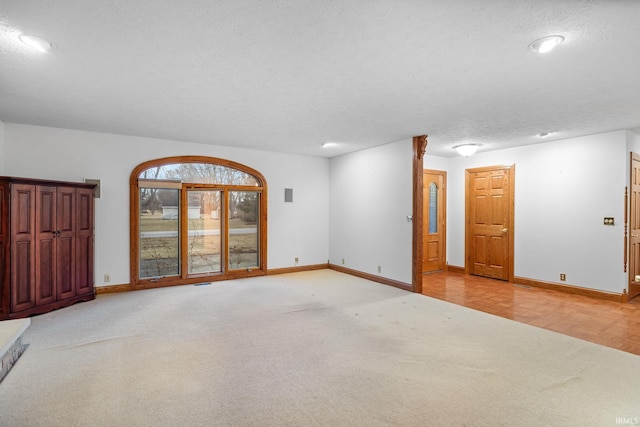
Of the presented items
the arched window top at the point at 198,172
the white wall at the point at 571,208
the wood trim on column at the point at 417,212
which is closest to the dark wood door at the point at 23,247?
the arched window top at the point at 198,172

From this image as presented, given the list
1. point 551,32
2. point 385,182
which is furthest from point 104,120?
point 551,32

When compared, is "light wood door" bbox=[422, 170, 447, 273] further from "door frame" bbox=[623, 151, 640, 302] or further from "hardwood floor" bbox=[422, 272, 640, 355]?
"door frame" bbox=[623, 151, 640, 302]

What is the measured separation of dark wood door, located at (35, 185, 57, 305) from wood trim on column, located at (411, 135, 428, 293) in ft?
16.7

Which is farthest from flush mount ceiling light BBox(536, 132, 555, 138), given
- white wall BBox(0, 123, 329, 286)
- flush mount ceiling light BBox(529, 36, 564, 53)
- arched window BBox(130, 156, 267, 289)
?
arched window BBox(130, 156, 267, 289)

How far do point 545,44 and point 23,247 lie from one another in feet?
18.4

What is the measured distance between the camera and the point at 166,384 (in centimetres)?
246

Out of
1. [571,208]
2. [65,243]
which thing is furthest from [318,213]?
[571,208]

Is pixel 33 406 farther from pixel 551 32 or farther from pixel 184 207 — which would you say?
pixel 551 32

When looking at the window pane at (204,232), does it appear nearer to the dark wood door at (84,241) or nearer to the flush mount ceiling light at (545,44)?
the dark wood door at (84,241)

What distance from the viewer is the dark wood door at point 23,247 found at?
3.77m

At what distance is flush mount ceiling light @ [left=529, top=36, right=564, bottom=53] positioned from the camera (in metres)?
2.16

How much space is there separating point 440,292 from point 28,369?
5.08 meters

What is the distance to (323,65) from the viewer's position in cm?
263

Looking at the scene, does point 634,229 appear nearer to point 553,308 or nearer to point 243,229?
point 553,308
